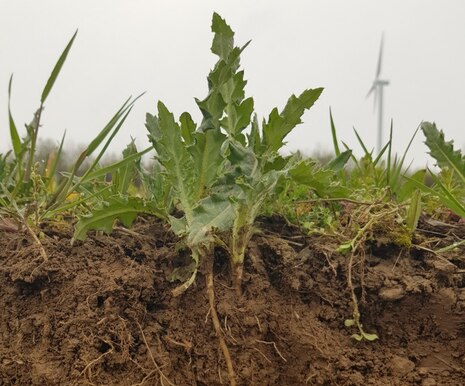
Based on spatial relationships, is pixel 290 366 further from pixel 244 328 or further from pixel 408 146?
pixel 408 146

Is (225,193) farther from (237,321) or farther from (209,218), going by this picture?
(237,321)

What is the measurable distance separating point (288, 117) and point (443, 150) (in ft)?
2.54

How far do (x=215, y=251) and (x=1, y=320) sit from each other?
0.59 meters

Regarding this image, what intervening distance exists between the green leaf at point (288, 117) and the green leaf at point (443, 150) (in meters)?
0.68

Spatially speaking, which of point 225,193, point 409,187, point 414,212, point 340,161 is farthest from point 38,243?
point 409,187

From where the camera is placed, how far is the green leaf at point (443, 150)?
1.88 m

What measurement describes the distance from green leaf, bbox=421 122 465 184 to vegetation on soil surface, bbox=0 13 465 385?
0.15ft

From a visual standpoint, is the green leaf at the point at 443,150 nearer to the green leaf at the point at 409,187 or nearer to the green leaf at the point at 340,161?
the green leaf at the point at 409,187

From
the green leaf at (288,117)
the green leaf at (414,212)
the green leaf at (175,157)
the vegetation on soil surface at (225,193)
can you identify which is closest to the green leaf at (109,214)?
the vegetation on soil surface at (225,193)

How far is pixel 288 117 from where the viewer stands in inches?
54.9

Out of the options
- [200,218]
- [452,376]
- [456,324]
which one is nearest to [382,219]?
[456,324]

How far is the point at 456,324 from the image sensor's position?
4.51ft

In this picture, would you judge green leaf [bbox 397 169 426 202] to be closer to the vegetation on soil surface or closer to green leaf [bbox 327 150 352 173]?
the vegetation on soil surface

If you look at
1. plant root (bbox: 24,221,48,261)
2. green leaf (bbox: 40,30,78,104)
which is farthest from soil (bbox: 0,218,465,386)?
green leaf (bbox: 40,30,78,104)
